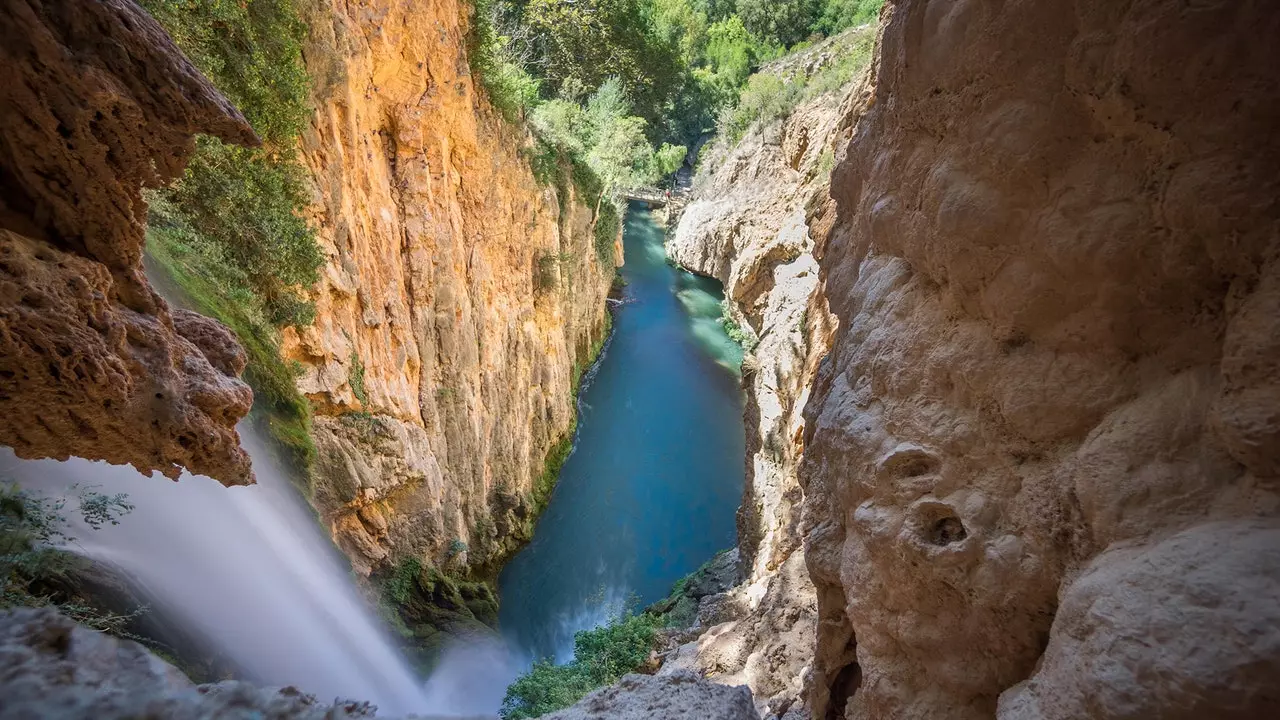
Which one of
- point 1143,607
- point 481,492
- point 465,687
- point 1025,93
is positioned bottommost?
point 465,687

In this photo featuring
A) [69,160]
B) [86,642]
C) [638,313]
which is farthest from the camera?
[638,313]

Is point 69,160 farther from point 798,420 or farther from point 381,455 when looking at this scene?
point 798,420

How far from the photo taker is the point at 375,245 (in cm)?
880

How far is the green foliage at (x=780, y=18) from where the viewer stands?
31.7 m

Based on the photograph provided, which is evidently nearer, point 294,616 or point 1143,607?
point 1143,607

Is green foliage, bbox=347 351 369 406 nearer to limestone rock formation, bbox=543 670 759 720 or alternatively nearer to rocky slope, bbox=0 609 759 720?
limestone rock formation, bbox=543 670 759 720

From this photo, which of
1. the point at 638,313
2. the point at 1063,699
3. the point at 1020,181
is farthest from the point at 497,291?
the point at 638,313

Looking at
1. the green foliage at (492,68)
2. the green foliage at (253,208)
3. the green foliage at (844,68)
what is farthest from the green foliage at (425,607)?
the green foliage at (844,68)

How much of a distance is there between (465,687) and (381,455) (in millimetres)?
5038

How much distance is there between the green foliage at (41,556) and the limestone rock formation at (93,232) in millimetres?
897

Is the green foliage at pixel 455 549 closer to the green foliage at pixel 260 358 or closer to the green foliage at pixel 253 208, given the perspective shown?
the green foliage at pixel 260 358

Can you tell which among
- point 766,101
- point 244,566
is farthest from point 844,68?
point 244,566

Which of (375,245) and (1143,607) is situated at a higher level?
(375,245)

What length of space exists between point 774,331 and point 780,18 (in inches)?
→ 1079
